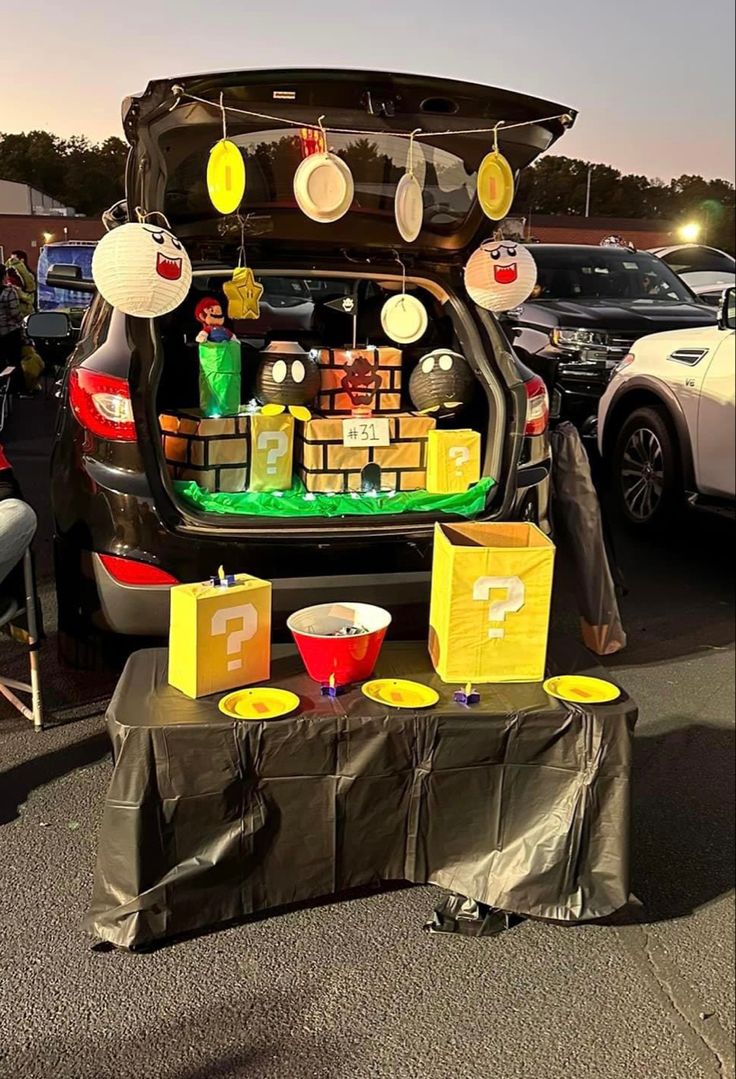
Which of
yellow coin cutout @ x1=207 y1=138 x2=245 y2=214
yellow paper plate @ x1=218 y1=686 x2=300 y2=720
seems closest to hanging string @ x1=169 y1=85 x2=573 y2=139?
yellow coin cutout @ x1=207 y1=138 x2=245 y2=214

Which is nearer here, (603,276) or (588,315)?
(603,276)

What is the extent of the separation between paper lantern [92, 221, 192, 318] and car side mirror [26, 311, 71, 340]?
0.56 meters

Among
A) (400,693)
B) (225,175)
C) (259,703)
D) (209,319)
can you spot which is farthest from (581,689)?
(209,319)

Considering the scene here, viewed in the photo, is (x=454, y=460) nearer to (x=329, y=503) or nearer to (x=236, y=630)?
(x=329, y=503)

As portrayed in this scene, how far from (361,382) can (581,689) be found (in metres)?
1.38

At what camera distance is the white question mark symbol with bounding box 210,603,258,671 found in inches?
68.6

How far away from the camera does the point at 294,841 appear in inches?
67.4

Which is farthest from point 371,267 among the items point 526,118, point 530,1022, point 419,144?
point 530,1022

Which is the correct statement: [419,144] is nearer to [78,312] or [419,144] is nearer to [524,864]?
[78,312]

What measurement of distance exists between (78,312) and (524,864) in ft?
8.41

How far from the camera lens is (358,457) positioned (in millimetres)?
2713

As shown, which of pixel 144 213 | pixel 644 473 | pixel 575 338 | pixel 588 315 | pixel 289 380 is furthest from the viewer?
pixel 644 473

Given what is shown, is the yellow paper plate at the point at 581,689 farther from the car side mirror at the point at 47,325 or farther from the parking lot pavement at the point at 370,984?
the car side mirror at the point at 47,325

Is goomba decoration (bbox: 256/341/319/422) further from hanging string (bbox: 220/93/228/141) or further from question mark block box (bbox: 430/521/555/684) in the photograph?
question mark block box (bbox: 430/521/555/684)
